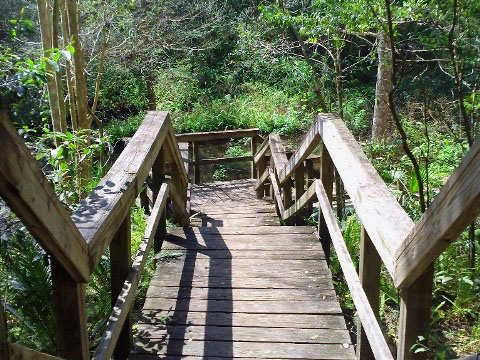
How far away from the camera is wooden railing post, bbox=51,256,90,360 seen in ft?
6.43

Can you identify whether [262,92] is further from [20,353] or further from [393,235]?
[20,353]

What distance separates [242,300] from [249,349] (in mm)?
579

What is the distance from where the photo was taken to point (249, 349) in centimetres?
303

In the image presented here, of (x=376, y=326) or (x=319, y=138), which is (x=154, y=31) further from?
(x=376, y=326)

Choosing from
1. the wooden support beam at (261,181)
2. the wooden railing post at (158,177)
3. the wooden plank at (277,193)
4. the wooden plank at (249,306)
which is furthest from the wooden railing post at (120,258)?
the wooden support beam at (261,181)

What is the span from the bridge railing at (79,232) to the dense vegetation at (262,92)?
158mm

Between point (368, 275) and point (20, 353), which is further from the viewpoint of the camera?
point (368, 275)

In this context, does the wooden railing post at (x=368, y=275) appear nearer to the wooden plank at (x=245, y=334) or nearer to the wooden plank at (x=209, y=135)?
the wooden plank at (x=245, y=334)

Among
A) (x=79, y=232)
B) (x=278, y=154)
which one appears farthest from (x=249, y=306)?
(x=278, y=154)

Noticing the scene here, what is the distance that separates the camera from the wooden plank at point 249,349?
297cm

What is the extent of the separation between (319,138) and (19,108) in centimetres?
248

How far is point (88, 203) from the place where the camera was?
92.9 inches

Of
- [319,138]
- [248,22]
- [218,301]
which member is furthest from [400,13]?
[248,22]

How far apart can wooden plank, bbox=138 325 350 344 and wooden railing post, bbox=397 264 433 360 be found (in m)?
1.05
